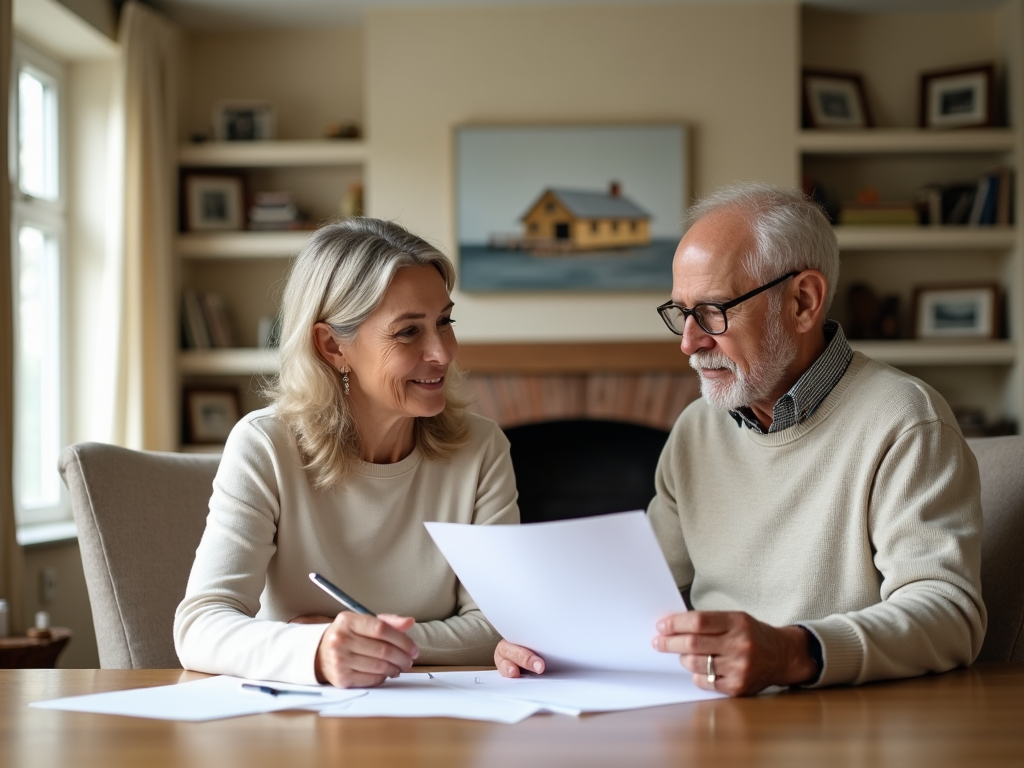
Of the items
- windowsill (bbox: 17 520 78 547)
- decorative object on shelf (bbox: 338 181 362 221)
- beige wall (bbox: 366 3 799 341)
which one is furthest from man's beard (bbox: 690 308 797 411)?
decorative object on shelf (bbox: 338 181 362 221)

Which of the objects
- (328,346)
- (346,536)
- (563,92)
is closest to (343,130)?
(563,92)

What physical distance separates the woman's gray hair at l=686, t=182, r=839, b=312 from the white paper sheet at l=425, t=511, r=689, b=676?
25.3 inches

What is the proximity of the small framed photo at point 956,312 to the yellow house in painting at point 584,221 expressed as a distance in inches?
50.0

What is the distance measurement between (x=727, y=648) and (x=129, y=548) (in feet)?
3.63

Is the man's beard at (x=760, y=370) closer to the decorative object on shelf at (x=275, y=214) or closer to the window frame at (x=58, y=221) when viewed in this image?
the window frame at (x=58, y=221)

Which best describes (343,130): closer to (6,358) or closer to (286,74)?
(286,74)

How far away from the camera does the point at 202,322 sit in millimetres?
4766

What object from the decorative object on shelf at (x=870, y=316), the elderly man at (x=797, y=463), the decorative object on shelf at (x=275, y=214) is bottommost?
the elderly man at (x=797, y=463)

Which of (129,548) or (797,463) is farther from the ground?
(797,463)

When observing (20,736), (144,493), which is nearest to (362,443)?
(144,493)

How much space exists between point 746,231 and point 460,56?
3.29 m

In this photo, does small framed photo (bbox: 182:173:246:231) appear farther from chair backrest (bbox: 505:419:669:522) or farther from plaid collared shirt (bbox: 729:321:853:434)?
plaid collared shirt (bbox: 729:321:853:434)

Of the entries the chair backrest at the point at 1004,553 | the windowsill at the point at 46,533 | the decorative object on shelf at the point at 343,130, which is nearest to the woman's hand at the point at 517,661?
the chair backrest at the point at 1004,553

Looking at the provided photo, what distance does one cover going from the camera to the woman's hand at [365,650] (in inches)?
46.4
